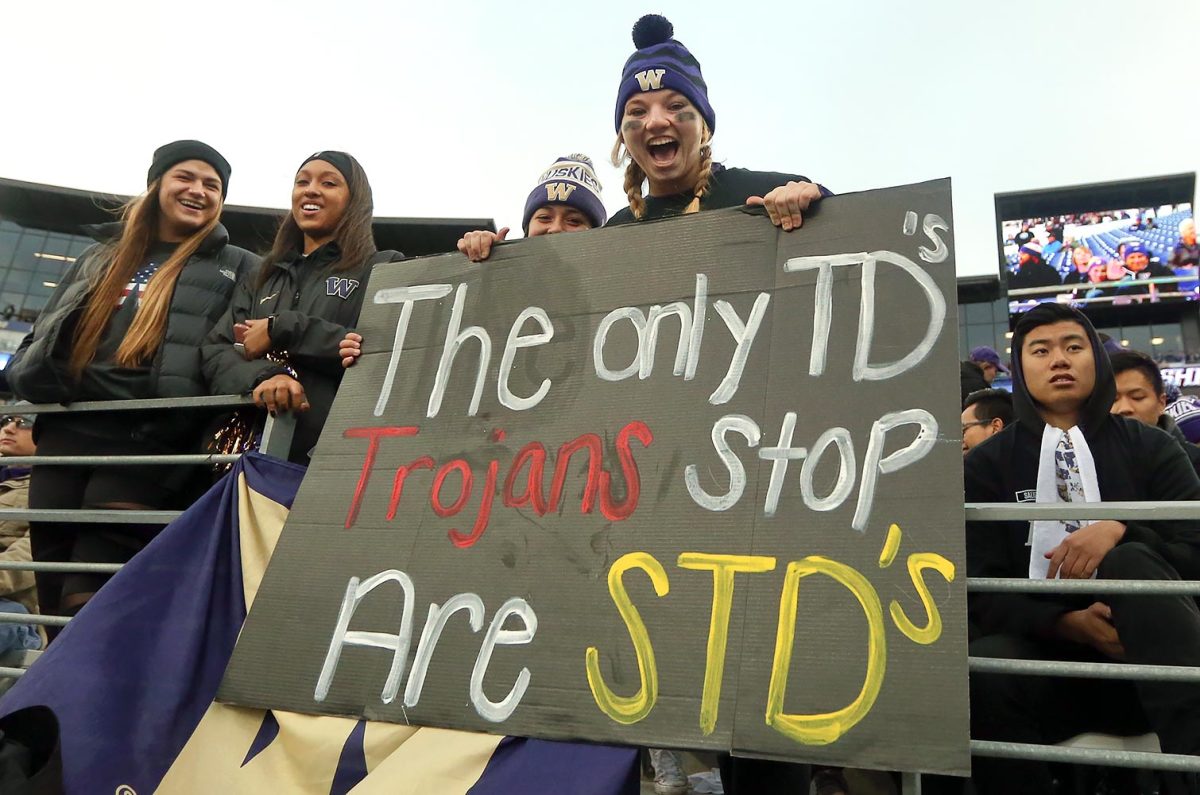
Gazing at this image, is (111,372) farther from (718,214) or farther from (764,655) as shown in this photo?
(764,655)

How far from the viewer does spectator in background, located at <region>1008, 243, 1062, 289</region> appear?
103ft

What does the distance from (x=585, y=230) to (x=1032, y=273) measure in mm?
34710

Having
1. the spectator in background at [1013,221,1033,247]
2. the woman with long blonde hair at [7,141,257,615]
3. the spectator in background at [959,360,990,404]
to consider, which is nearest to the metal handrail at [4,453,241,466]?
the woman with long blonde hair at [7,141,257,615]

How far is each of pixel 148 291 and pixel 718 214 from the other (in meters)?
2.07

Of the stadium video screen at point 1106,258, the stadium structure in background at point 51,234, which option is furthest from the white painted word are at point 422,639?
the stadium video screen at point 1106,258

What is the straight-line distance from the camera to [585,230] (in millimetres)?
2107

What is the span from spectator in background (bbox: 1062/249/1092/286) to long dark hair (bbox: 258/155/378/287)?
3450cm

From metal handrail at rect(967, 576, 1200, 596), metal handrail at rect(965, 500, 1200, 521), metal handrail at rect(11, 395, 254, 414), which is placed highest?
metal handrail at rect(11, 395, 254, 414)

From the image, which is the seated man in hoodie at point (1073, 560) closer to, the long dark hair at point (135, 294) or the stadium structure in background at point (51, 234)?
the long dark hair at point (135, 294)

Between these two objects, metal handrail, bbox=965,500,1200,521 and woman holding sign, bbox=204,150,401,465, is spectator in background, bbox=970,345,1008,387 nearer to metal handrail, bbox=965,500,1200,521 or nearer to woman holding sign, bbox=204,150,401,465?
metal handrail, bbox=965,500,1200,521

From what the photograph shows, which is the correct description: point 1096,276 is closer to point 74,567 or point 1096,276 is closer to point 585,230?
point 585,230

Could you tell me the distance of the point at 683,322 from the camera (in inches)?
72.1

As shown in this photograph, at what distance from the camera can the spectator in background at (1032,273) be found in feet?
103

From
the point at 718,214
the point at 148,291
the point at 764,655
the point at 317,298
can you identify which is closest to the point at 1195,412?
the point at 718,214
